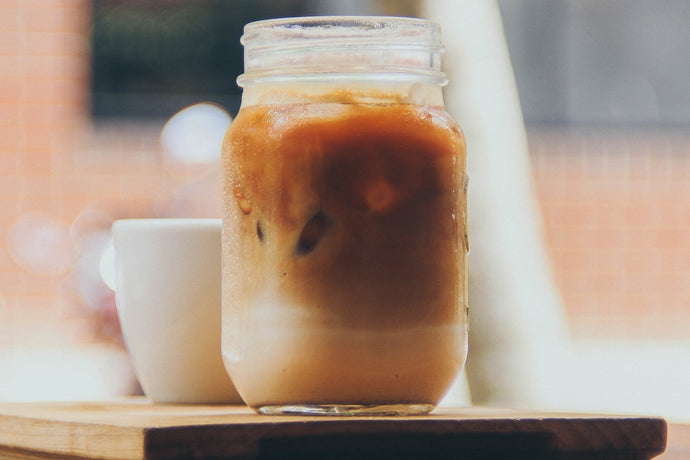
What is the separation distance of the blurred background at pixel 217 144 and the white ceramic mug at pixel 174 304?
4011 mm

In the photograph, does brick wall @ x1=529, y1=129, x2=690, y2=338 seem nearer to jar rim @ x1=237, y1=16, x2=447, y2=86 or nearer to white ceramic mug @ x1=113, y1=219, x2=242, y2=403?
white ceramic mug @ x1=113, y1=219, x2=242, y2=403

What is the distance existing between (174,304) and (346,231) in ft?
1.23

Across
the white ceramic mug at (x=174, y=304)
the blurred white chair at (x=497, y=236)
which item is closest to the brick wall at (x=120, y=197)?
the blurred white chair at (x=497, y=236)

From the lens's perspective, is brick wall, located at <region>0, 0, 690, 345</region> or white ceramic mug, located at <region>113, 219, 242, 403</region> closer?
white ceramic mug, located at <region>113, 219, 242, 403</region>

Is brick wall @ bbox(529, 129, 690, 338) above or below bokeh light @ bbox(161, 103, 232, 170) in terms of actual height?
below

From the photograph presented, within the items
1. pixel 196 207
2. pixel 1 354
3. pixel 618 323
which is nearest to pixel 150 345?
pixel 196 207

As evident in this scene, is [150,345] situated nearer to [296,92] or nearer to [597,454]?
[296,92]

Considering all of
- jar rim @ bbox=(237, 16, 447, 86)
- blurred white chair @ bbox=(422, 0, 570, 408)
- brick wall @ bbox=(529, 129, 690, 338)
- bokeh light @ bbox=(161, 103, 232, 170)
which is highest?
jar rim @ bbox=(237, 16, 447, 86)

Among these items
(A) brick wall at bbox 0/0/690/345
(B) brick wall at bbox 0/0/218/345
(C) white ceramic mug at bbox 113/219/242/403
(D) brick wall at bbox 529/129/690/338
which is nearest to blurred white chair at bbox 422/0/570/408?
(C) white ceramic mug at bbox 113/219/242/403

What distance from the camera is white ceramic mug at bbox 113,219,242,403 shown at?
1.26 m

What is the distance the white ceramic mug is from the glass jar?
0.72 feet

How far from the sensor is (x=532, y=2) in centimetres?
590

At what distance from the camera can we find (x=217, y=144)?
5555 mm

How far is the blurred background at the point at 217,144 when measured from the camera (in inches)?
217
